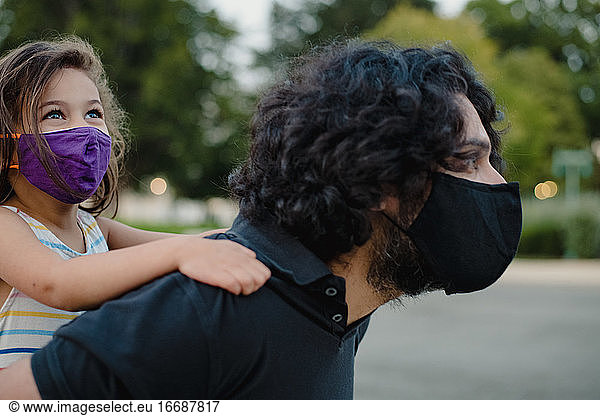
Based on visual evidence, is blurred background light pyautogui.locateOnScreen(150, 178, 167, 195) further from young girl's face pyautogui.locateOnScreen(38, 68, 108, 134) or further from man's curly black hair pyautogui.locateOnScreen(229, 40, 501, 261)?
man's curly black hair pyautogui.locateOnScreen(229, 40, 501, 261)

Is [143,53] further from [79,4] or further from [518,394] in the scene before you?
[518,394]

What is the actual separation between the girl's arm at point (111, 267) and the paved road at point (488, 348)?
3.79 meters

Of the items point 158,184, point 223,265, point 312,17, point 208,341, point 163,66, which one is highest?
point 312,17

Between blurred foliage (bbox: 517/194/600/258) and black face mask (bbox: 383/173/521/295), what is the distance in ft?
75.2

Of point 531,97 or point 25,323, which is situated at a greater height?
point 25,323

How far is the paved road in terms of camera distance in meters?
7.77

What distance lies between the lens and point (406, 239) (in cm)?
181

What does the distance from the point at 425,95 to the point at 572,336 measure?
32.0ft

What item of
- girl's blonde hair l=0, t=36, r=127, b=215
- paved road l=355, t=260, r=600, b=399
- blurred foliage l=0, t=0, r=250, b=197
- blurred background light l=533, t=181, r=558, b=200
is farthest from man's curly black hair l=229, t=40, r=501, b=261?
blurred background light l=533, t=181, r=558, b=200

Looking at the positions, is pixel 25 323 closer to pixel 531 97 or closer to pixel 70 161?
pixel 70 161

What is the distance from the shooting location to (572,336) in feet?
34.9

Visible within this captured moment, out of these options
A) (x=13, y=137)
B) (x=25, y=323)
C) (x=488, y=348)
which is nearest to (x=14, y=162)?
(x=13, y=137)

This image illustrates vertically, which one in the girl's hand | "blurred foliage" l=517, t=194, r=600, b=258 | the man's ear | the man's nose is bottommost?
"blurred foliage" l=517, t=194, r=600, b=258

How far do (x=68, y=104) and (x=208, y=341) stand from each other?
924 millimetres
